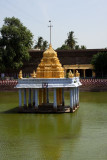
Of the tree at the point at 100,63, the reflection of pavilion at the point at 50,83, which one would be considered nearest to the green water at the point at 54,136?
the reflection of pavilion at the point at 50,83

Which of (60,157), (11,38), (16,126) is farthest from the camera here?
(11,38)

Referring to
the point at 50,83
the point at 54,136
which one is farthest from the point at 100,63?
the point at 54,136

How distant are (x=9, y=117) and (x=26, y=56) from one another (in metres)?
20.1

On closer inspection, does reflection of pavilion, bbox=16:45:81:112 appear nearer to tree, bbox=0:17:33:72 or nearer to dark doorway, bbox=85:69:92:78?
tree, bbox=0:17:33:72

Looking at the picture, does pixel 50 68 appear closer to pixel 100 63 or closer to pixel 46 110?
pixel 46 110

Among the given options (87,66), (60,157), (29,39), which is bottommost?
(60,157)

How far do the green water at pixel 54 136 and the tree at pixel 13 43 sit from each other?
56.7ft

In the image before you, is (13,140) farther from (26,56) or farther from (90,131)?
(26,56)

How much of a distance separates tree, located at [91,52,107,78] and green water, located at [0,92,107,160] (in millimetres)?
18271

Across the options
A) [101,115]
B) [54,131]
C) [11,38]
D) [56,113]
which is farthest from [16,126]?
[11,38]

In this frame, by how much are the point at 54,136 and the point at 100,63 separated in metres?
23.9

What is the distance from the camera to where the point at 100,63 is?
34.8 meters

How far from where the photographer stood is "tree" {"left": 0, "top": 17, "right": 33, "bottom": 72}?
34.0 meters

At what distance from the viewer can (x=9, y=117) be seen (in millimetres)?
15766
